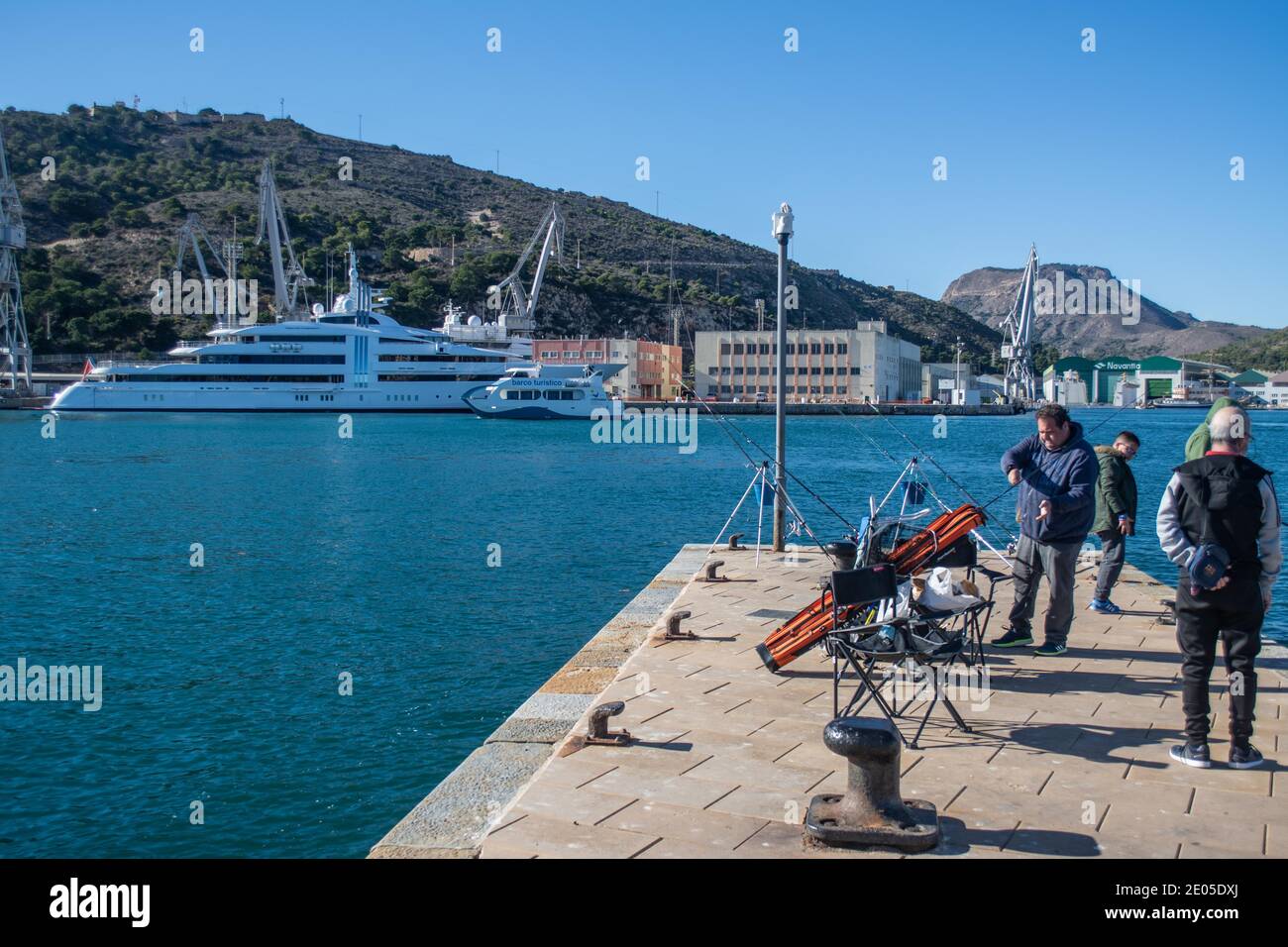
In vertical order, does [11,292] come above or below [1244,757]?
above

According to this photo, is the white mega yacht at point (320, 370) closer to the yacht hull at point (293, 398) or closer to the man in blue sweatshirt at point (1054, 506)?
the yacht hull at point (293, 398)

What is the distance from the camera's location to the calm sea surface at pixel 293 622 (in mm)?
6633

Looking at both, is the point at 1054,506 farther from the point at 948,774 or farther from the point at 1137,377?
the point at 1137,377

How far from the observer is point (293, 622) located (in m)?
12.0

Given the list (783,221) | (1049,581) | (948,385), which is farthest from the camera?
(948,385)

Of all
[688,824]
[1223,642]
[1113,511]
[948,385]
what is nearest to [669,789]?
[688,824]

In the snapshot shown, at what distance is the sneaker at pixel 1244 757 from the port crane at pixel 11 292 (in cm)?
8663

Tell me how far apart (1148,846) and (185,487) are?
97.9 ft

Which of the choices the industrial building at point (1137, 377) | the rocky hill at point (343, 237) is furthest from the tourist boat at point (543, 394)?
the industrial building at point (1137, 377)

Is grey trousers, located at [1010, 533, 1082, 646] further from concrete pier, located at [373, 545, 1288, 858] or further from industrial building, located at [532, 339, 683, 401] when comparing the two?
industrial building, located at [532, 339, 683, 401]

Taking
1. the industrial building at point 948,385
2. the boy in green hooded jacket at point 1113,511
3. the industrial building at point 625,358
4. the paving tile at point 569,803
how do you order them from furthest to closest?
the industrial building at point 948,385 → the industrial building at point 625,358 → the boy in green hooded jacket at point 1113,511 → the paving tile at point 569,803

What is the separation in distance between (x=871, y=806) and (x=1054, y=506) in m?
3.36

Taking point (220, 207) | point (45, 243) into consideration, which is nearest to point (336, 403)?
point (45, 243)

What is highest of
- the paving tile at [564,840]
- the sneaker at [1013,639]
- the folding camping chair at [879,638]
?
the folding camping chair at [879,638]
